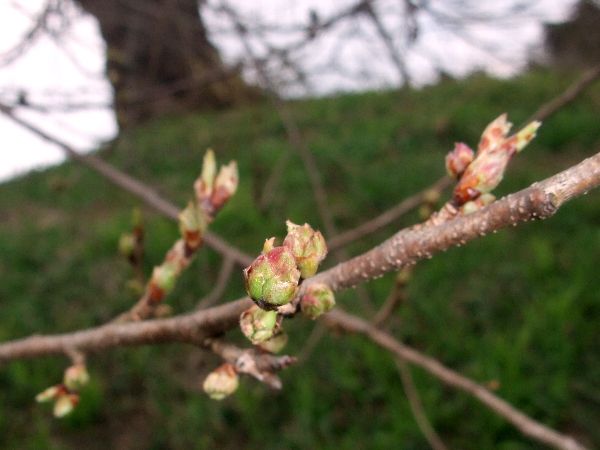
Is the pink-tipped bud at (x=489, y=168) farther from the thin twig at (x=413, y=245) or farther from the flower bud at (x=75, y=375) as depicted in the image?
the flower bud at (x=75, y=375)

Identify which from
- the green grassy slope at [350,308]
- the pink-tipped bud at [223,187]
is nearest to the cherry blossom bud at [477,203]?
the pink-tipped bud at [223,187]

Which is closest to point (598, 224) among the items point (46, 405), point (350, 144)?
point (350, 144)

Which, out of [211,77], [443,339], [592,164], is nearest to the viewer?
[592,164]

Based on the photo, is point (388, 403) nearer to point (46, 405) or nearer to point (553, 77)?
point (46, 405)

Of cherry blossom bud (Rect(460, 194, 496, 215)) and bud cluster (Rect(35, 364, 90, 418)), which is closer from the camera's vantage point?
cherry blossom bud (Rect(460, 194, 496, 215))

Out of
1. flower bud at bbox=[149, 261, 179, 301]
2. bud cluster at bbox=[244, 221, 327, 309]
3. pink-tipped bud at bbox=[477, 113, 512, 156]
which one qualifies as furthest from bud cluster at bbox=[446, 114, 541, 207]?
flower bud at bbox=[149, 261, 179, 301]

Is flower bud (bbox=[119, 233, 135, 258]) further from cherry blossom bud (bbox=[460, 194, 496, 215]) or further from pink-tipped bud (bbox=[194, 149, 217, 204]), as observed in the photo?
cherry blossom bud (bbox=[460, 194, 496, 215])

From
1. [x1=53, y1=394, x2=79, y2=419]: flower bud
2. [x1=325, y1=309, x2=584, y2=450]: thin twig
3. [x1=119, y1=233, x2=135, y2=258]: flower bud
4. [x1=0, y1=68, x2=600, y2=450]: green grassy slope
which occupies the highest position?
[x1=0, y1=68, x2=600, y2=450]: green grassy slope
